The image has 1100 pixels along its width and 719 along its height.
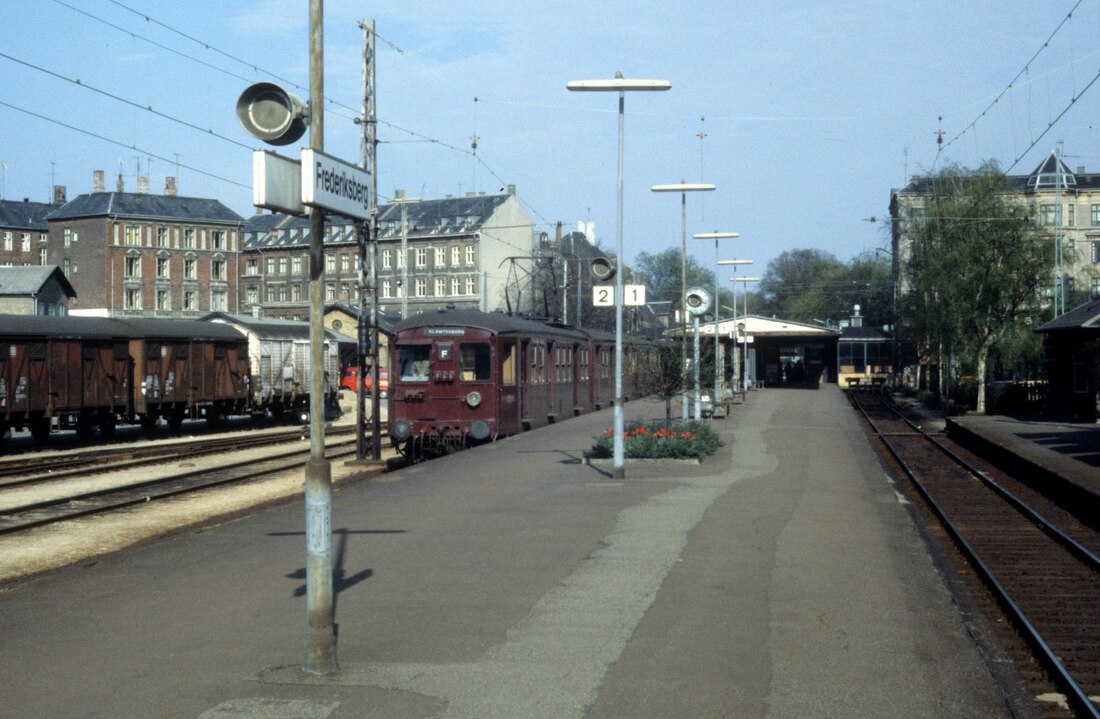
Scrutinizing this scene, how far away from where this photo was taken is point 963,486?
2134cm

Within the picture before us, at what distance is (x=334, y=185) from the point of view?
7.07 meters

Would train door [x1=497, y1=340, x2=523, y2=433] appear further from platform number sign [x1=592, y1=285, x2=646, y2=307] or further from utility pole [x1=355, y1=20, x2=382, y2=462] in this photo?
platform number sign [x1=592, y1=285, x2=646, y2=307]

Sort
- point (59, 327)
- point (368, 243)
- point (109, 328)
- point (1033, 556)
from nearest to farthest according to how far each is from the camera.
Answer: point (1033, 556)
point (368, 243)
point (59, 327)
point (109, 328)

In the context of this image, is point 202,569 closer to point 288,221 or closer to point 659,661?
point 659,661

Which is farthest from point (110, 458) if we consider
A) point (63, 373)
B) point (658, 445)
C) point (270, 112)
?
point (270, 112)

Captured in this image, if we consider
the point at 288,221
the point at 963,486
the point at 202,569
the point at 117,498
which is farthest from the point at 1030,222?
the point at 288,221

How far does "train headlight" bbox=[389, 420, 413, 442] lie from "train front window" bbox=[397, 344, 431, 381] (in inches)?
38.9

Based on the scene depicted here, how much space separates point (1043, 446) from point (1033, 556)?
14.6 meters

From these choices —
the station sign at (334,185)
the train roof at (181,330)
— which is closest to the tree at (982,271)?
the train roof at (181,330)

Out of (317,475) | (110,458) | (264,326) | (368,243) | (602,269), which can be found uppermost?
(368,243)

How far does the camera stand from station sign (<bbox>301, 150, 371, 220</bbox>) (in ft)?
22.3

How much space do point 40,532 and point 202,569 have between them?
18.1ft

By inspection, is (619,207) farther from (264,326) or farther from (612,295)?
(264,326)

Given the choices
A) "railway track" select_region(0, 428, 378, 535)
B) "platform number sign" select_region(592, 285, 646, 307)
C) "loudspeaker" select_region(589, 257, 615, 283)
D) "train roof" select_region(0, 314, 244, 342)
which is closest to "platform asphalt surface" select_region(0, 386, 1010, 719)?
"platform number sign" select_region(592, 285, 646, 307)
